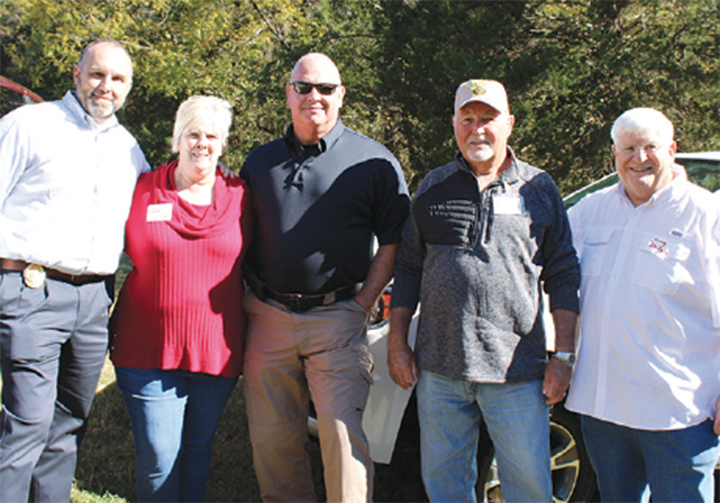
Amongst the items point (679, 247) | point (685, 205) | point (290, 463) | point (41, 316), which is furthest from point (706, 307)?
point (41, 316)

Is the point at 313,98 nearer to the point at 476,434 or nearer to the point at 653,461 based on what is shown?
the point at 476,434

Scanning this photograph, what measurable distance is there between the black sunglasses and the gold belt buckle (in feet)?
4.41

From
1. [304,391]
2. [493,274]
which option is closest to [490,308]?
[493,274]

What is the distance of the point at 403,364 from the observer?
258cm

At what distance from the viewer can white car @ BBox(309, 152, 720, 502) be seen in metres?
2.89

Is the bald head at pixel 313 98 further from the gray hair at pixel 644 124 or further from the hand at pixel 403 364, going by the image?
the gray hair at pixel 644 124

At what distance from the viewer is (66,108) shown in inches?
103

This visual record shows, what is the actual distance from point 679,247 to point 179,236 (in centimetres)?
190

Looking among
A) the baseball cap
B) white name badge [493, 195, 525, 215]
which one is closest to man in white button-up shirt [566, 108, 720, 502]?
white name badge [493, 195, 525, 215]

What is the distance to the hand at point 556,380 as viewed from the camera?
7.79 ft

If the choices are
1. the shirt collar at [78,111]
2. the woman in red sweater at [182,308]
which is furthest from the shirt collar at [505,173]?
the shirt collar at [78,111]

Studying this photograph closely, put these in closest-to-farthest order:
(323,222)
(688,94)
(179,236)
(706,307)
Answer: (706,307)
(179,236)
(323,222)
(688,94)

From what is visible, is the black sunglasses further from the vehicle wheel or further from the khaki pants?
the vehicle wheel

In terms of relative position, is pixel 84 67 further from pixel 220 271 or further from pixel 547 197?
pixel 547 197
